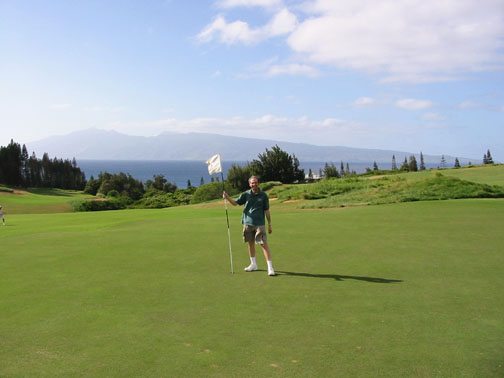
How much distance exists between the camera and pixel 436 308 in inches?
327

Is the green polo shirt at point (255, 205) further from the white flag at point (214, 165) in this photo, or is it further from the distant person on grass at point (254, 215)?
the white flag at point (214, 165)

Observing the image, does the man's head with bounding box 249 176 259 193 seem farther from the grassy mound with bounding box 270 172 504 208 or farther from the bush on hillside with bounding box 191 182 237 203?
the bush on hillside with bounding box 191 182 237 203

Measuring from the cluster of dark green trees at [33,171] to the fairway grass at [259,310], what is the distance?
414 feet

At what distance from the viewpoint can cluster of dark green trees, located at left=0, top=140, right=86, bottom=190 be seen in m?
128

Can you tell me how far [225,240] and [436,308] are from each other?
9308 millimetres

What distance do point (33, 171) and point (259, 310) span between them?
153 meters

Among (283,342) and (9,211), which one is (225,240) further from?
(9,211)

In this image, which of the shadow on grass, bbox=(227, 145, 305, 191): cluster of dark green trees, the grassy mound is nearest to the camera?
Answer: the shadow on grass

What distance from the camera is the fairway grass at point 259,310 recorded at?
20.5 feet

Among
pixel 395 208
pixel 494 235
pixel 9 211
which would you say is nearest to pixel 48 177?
pixel 9 211

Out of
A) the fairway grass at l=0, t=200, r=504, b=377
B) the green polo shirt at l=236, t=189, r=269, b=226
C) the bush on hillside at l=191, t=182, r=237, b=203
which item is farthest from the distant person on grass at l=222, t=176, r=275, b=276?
the bush on hillside at l=191, t=182, r=237, b=203

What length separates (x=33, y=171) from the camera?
146 metres

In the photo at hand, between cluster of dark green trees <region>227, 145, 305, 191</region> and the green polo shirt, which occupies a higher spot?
cluster of dark green trees <region>227, 145, 305, 191</region>

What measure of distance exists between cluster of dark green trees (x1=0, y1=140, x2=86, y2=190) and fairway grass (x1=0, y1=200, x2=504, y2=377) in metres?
126
